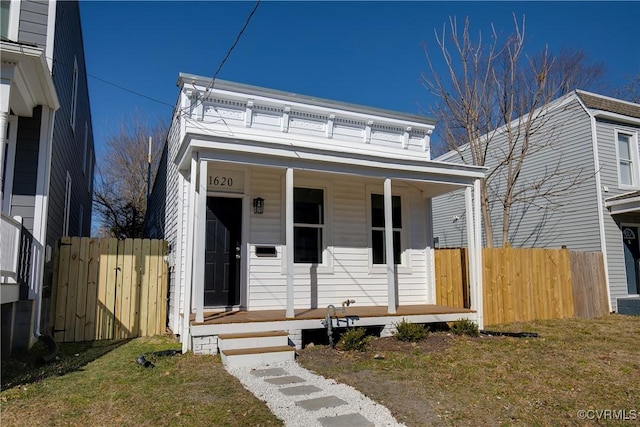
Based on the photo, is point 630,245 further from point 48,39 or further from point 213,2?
point 48,39

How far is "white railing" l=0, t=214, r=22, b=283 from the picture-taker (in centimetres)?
473

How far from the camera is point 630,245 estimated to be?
11.7 metres

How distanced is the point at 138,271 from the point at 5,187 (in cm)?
247

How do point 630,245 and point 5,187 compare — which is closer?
point 5,187

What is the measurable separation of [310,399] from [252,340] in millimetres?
1841

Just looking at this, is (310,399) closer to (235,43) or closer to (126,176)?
(235,43)

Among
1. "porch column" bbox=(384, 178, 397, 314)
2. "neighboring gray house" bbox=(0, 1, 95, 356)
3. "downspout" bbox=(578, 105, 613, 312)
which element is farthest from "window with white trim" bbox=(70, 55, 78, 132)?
"downspout" bbox=(578, 105, 613, 312)

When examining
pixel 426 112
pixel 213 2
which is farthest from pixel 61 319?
pixel 426 112

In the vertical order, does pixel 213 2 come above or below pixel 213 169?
above

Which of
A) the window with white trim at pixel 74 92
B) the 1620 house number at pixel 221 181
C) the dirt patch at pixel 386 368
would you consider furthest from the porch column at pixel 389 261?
the window with white trim at pixel 74 92

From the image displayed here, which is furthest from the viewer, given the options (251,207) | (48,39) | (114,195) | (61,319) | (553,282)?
(114,195)

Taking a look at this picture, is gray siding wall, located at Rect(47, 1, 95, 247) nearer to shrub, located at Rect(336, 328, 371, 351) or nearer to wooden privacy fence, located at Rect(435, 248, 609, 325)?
shrub, located at Rect(336, 328, 371, 351)

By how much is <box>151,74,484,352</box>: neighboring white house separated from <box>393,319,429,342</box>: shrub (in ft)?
1.02

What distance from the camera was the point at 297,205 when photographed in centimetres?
806
